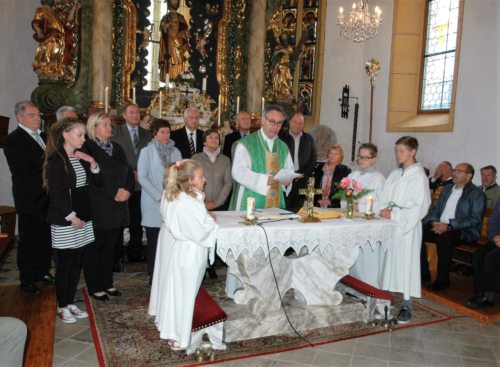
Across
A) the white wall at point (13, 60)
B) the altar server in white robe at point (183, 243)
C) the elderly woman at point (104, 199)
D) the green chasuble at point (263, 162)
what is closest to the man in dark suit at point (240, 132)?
the green chasuble at point (263, 162)

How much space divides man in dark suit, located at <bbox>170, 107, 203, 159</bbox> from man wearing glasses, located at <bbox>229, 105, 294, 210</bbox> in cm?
134

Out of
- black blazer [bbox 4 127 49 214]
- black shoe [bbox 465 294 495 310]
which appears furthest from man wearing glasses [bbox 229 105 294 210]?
black shoe [bbox 465 294 495 310]

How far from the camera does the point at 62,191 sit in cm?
405

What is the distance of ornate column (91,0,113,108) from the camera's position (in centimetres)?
817

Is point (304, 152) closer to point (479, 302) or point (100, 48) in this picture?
point (479, 302)

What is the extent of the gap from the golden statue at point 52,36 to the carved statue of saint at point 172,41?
1.58 m

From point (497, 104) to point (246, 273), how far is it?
5856 mm

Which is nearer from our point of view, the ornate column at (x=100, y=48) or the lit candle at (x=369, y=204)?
the lit candle at (x=369, y=204)

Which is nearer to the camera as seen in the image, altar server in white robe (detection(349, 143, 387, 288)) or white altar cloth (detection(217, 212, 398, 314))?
white altar cloth (detection(217, 212, 398, 314))

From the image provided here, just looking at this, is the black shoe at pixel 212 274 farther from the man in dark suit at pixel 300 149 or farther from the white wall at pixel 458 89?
the white wall at pixel 458 89

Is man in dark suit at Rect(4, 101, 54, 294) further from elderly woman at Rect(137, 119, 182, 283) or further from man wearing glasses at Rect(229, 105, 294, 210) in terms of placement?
man wearing glasses at Rect(229, 105, 294, 210)

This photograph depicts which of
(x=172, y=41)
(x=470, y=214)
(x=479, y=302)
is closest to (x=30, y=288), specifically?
(x=479, y=302)

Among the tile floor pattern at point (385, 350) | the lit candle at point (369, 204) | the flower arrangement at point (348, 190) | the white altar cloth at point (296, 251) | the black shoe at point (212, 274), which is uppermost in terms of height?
the flower arrangement at point (348, 190)

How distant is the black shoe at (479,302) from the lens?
4.86 metres
